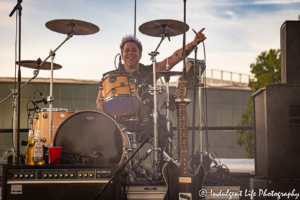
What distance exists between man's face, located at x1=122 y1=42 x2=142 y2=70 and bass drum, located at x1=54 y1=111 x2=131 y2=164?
49.3 inches

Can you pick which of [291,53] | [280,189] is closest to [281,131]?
[280,189]

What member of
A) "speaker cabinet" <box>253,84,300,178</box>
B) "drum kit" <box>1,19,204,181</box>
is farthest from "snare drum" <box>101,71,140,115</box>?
"speaker cabinet" <box>253,84,300,178</box>

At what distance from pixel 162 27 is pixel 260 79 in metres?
10.3

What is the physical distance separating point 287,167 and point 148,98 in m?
1.97

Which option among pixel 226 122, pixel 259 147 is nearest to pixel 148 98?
pixel 259 147

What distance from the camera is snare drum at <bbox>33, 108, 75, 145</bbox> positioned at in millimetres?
4074

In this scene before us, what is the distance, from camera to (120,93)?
362 cm

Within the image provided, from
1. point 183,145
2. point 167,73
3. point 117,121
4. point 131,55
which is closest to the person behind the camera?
point 183,145

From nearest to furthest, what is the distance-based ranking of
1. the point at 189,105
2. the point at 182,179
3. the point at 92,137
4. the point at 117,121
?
the point at 182,179 → the point at 92,137 → the point at 117,121 → the point at 189,105

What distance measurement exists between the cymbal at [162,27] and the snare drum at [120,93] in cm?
69

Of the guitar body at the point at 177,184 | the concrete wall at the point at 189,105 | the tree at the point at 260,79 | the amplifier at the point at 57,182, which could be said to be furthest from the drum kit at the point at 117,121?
the tree at the point at 260,79

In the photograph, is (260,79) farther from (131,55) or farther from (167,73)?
(167,73)

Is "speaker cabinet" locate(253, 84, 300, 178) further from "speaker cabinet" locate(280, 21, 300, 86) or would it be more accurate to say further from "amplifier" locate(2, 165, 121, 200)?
"amplifier" locate(2, 165, 121, 200)

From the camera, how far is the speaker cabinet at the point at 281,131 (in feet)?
7.36
